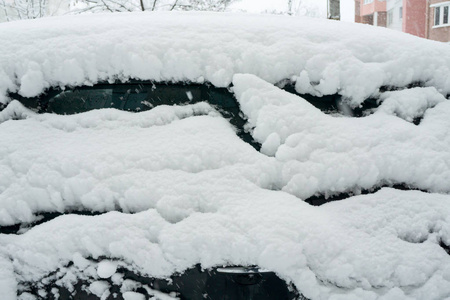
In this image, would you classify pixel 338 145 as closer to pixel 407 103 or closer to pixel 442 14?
pixel 407 103

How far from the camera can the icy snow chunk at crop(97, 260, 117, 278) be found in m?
1.10

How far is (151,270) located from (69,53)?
→ 85cm

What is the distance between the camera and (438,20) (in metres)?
23.5

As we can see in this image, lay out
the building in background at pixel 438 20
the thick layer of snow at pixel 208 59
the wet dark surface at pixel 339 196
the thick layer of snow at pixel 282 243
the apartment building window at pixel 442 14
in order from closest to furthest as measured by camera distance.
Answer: the thick layer of snow at pixel 282 243
the wet dark surface at pixel 339 196
the thick layer of snow at pixel 208 59
the building in background at pixel 438 20
the apartment building window at pixel 442 14

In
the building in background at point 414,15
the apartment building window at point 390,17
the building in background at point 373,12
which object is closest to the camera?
the building in background at point 414,15

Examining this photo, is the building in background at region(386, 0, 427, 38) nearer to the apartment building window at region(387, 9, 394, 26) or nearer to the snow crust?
the apartment building window at region(387, 9, 394, 26)

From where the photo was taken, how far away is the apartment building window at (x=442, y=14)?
22797 millimetres

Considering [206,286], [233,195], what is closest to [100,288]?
[206,286]

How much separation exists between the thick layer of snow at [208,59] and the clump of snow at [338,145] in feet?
0.32

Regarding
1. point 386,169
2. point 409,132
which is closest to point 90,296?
point 386,169

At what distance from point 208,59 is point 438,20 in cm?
2753

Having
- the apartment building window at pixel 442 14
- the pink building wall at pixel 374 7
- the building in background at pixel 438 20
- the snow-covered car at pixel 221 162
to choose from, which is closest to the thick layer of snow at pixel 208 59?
the snow-covered car at pixel 221 162

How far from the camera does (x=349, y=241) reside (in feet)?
3.57

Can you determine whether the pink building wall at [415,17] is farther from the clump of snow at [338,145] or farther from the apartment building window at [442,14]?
the clump of snow at [338,145]
